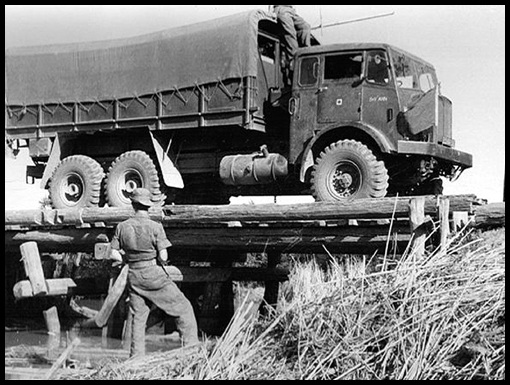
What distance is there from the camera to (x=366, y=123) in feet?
38.3

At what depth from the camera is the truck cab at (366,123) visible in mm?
11438

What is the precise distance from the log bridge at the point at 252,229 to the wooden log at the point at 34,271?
29 millimetres

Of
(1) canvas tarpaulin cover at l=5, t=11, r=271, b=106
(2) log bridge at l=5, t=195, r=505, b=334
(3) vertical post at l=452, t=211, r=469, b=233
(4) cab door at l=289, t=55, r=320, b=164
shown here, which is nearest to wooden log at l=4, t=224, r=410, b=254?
(2) log bridge at l=5, t=195, r=505, b=334

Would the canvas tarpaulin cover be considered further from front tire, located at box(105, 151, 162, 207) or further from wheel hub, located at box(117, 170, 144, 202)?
wheel hub, located at box(117, 170, 144, 202)

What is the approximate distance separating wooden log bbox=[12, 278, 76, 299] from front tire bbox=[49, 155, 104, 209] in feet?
8.77

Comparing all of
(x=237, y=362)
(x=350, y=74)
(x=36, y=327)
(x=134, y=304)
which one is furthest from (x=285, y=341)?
(x=36, y=327)

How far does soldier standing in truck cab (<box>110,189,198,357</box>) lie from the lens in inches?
344


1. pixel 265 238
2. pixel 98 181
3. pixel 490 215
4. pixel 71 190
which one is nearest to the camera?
pixel 490 215

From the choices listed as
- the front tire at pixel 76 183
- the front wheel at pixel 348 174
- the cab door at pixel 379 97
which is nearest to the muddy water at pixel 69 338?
the front tire at pixel 76 183

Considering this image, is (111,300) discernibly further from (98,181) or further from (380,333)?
(98,181)

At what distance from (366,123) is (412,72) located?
1.35m

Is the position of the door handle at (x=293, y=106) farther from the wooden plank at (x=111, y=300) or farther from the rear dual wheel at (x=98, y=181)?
the wooden plank at (x=111, y=300)

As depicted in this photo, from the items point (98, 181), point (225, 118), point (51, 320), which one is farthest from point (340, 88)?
point (51, 320)

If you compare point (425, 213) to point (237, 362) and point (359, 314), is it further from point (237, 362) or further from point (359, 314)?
point (237, 362)
